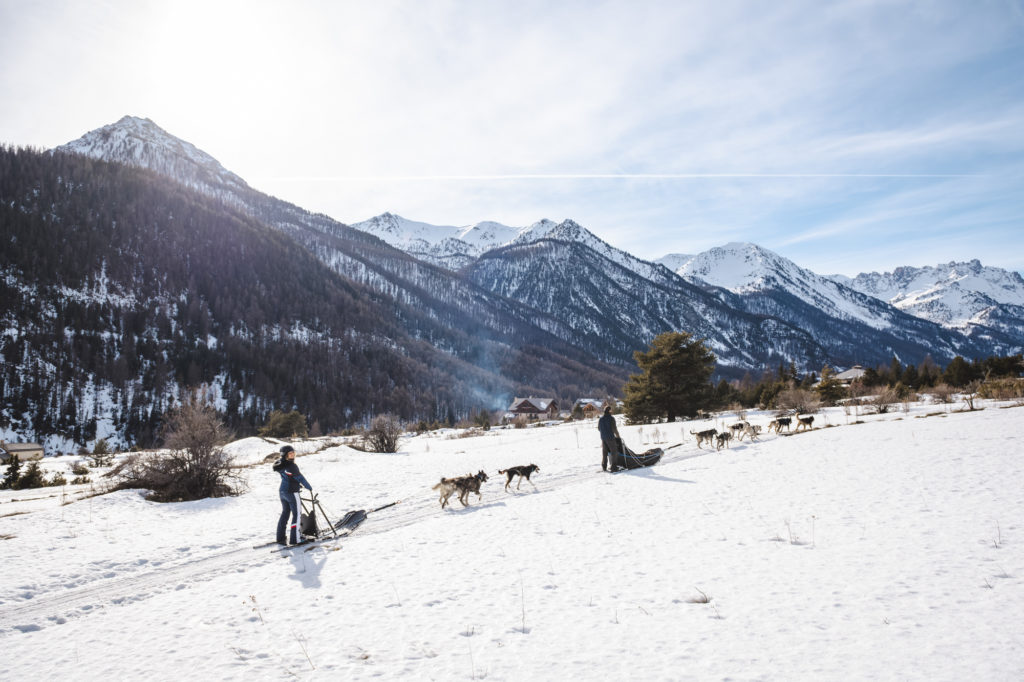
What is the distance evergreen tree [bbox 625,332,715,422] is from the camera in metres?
31.3

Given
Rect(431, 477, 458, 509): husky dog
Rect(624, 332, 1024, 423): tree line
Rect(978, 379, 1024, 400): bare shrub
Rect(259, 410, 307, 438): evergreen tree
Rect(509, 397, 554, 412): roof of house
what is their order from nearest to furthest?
1. Rect(431, 477, 458, 509): husky dog
2. Rect(978, 379, 1024, 400): bare shrub
3. Rect(624, 332, 1024, 423): tree line
4. Rect(259, 410, 307, 438): evergreen tree
5. Rect(509, 397, 554, 412): roof of house

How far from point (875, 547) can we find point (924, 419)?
17.2 metres

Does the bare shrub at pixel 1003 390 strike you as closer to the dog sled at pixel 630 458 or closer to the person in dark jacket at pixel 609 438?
the dog sled at pixel 630 458

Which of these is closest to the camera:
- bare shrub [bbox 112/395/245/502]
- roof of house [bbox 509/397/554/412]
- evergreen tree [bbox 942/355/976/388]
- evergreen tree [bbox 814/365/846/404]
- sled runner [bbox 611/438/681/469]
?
bare shrub [bbox 112/395/245/502]

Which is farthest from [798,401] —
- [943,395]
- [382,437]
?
[382,437]

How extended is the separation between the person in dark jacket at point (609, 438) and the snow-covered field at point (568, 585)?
87.3 inches

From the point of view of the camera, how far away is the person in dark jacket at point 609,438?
15.1 meters

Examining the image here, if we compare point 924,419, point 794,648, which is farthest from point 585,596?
point 924,419

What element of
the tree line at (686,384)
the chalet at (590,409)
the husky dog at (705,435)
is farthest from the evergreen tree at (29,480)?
the chalet at (590,409)

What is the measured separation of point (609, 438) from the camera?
15.5 meters

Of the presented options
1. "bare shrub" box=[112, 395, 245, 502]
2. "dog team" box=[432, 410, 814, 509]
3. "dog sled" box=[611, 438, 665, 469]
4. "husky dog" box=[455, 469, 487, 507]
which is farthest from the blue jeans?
"dog sled" box=[611, 438, 665, 469]

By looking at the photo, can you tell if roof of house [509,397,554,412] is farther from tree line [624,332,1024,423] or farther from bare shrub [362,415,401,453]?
bare shrub [362,415,401,453]

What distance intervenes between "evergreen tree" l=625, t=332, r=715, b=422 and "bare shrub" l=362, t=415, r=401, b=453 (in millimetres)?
16123

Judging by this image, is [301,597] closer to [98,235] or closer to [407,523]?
[407,523]
